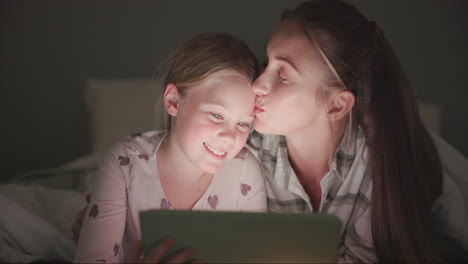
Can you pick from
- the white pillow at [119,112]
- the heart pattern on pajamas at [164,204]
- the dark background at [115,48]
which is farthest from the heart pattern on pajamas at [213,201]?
the dark background at [115,48]

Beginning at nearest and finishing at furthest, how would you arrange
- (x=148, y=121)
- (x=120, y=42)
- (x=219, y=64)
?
1. (x=219, y=64)
2. (x=148, y=121)
3. (x=120, y=42)

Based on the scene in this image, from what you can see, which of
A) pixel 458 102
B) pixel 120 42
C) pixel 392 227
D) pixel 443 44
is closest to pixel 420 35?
pixel 443 44

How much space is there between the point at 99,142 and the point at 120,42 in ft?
2.06

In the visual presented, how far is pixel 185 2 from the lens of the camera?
7.36 feet

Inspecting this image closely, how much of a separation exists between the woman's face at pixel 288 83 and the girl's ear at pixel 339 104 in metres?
0.05

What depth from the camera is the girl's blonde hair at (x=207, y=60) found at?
1104 mm

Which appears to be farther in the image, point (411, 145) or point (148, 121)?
point (148, 121)

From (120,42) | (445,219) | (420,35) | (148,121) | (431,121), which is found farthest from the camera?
(120,42)

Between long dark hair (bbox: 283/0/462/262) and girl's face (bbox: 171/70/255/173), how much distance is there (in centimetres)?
24

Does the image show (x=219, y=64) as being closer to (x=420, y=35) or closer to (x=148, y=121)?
(x=148, y=121)

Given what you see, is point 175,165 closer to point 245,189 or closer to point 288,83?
point 245,189

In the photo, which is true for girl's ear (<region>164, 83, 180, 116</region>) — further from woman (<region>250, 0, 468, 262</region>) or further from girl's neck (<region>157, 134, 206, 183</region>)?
woman (<region>250, 0, 468, 262</region>)

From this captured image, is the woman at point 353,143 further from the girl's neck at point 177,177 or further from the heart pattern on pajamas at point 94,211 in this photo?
the heart pattern on pajamas at point 94,211

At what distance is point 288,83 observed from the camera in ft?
3.62
